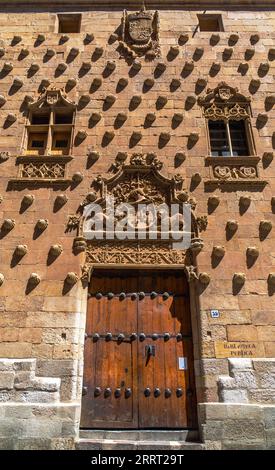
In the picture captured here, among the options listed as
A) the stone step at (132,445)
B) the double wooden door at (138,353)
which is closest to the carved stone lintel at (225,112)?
the double wooden door at (138,353)

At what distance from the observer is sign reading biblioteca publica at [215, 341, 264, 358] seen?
626 cm

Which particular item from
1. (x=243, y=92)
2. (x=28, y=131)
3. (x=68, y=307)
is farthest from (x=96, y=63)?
(x=68, y=307)

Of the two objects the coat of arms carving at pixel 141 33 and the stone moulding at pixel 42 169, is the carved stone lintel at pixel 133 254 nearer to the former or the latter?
the stone moulding at pixel 42 169

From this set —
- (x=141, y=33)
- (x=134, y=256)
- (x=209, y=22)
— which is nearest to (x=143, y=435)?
(x=134, y=256)

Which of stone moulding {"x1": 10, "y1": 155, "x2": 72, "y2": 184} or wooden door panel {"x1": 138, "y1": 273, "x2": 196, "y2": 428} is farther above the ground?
stone moulding {"x1": 10, "y1": 155, "x2": 72, "y2": 184}

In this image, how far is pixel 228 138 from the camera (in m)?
8.21

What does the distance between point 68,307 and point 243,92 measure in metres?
5.90

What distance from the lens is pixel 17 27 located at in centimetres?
995

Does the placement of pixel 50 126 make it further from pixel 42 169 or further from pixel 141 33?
pixel 141 33

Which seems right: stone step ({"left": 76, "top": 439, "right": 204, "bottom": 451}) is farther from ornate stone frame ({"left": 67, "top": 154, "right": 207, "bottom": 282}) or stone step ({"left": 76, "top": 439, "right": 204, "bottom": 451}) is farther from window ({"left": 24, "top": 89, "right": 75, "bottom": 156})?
window ({"left": 24, "top": 89, "right": 75, "bottom": 156})

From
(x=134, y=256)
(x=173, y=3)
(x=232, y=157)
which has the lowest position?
(x=134, y=256)

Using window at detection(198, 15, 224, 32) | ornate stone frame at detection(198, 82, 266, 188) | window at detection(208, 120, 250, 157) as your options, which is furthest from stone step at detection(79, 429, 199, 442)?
window at detection(198, 15, 224, 32)

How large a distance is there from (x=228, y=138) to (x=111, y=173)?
251 cm

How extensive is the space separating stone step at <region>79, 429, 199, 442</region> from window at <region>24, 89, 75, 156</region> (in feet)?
16.8
